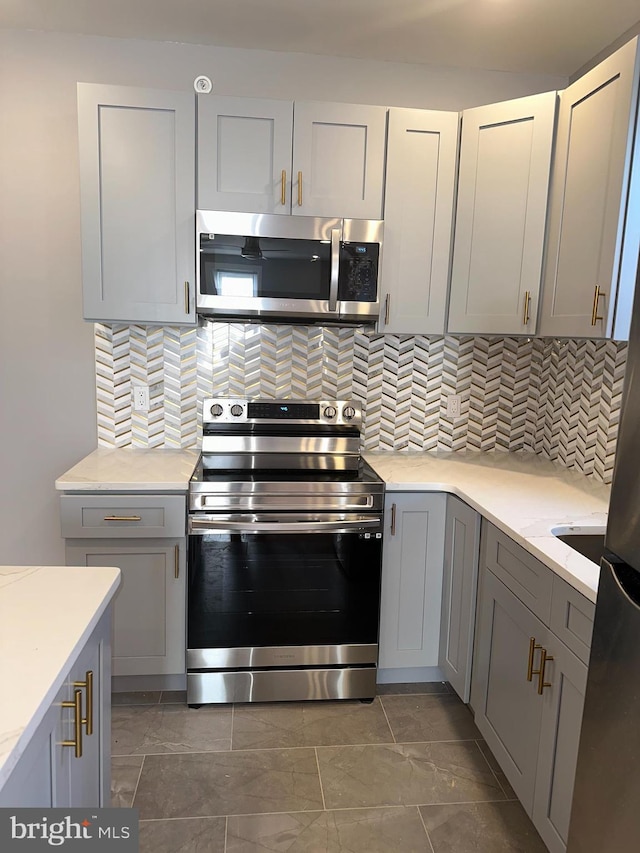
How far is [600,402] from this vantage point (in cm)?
247

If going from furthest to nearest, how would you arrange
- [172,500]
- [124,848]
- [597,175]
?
→ 1. [172,500]
2. [597,175]
3. [124,848]

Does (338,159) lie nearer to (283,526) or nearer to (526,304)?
(526,304)

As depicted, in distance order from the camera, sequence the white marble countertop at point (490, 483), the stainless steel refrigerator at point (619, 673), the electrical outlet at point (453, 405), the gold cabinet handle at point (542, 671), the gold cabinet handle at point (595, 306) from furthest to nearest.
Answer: the electrical outlet at point (453, 405)
the gold cabinet handle at point (595, 306)
the white marble countertop at point (490, 483)
the gold cabinet handle at point (542, 671)
the stainless steel refrigerator at point (619, 673)

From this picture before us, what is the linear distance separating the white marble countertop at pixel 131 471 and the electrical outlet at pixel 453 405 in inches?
48.6

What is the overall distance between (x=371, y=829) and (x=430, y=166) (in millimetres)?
2397

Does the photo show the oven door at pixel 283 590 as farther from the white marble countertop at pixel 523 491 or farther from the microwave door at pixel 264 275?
the microwave door at pixel 264 275

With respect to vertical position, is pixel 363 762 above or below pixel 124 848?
below

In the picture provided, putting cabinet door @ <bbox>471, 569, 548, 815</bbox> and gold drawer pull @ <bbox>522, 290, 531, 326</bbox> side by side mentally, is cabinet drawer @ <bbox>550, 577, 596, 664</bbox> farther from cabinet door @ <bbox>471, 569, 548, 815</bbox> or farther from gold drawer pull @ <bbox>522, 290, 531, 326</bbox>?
gold drawer pull @ <bbox>522, 290, 531, 326</bbox>

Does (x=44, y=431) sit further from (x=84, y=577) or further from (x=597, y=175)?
(x=597, y=175)

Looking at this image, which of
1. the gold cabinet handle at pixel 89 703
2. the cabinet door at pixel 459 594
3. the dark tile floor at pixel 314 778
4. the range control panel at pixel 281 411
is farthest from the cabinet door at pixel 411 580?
the gold cabinet handle at pixel 89 703

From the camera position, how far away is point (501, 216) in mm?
2465

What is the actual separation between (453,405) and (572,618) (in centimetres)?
158

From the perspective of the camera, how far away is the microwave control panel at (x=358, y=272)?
8.00ft

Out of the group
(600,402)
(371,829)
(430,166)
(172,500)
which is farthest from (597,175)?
(371,829)
